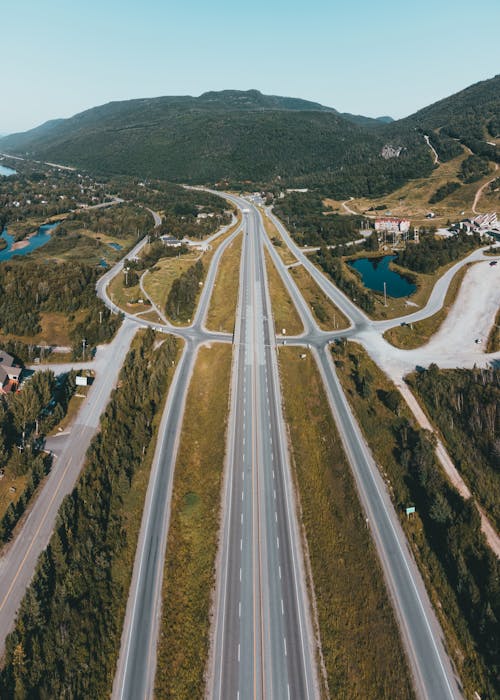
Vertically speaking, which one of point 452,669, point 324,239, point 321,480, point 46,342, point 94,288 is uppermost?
point 324,239

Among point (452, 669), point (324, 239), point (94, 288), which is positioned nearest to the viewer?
point (452, 669)

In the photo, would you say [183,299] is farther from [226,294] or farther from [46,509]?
[46,509]

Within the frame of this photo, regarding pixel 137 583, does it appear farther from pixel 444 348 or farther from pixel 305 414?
pixel 444 348

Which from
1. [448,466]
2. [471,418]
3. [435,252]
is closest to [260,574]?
[448,466]

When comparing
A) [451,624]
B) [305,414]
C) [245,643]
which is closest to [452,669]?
[451,624]

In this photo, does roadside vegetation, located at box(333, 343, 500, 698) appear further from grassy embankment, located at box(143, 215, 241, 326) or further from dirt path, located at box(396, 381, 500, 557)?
grassy embankment, located at box(143, 215, 241, 326)

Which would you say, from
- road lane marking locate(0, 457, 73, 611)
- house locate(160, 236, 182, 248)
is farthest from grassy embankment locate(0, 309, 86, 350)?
house locate(160, 236, 182, 248)
